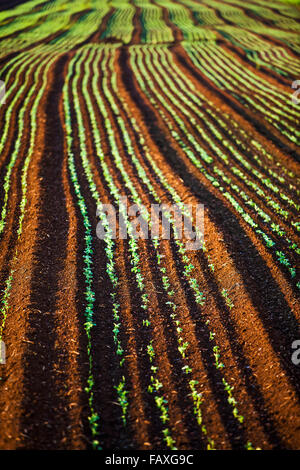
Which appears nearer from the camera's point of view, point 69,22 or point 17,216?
point 17,216

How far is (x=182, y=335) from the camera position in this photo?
6809 mm

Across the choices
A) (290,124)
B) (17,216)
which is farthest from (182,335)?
(290,124)

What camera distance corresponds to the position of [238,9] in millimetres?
51844

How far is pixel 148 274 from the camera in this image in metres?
8.38

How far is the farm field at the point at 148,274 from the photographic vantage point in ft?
17.4

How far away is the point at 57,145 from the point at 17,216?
20.4 feet

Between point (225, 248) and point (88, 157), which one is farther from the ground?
point (88, 157)

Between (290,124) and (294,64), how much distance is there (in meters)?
16.4

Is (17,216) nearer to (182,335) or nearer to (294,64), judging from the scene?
(182,335)

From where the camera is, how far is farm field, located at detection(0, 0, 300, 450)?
5.32m
